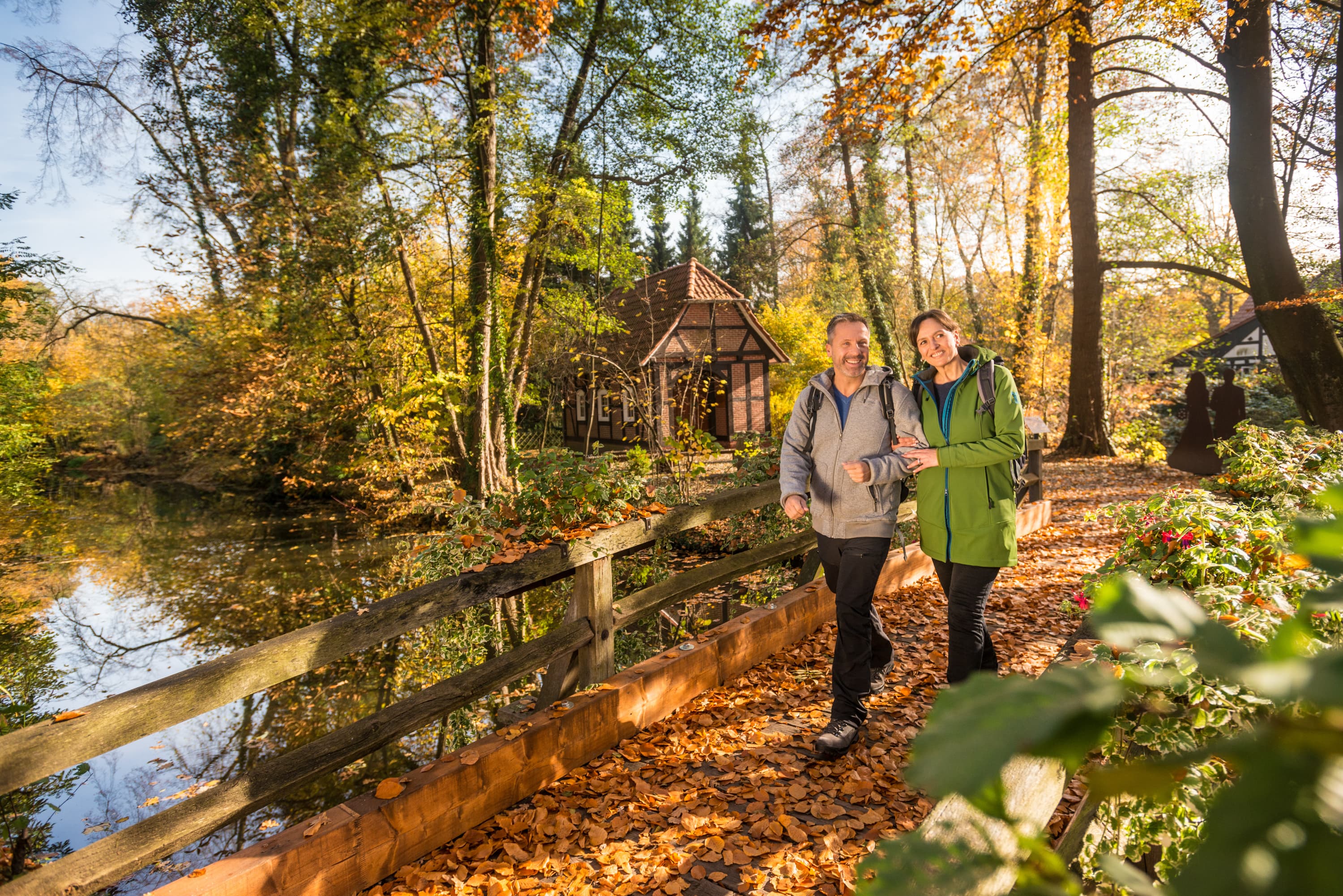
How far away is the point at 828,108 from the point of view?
8625mm

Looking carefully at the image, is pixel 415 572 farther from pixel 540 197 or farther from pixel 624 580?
pixel 540 197

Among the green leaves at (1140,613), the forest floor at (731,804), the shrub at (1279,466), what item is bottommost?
the forest floor at (731,804)

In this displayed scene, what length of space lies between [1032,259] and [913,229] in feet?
12.6

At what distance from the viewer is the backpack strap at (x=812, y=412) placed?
3445mm

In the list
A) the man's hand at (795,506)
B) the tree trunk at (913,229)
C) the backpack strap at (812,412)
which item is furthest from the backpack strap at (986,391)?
the tree trunk at (913,229)

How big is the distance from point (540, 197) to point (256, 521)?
31.2 ft

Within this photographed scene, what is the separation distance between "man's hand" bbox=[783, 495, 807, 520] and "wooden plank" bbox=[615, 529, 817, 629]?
89cm

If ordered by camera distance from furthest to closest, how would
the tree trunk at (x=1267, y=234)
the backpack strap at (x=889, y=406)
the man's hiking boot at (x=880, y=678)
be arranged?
the tree trunk at (x=1267, y=234) < the man's hiking boot at (x=880, y=678) < the backpack strap at (x=889, y=406)

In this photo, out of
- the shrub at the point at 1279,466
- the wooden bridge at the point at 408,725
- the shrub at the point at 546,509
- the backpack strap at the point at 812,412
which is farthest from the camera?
the shrub at the point at 1279,466

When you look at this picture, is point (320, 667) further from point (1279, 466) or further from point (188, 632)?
point (188, 632)

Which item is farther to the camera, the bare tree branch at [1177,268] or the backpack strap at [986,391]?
the bare tree branch at [1177,268]

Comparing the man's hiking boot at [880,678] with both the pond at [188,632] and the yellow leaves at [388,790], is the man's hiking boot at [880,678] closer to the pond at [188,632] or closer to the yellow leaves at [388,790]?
the yellow leaves at [388,790]

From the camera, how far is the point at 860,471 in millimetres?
3066

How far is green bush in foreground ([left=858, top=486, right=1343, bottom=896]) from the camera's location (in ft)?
0.88
